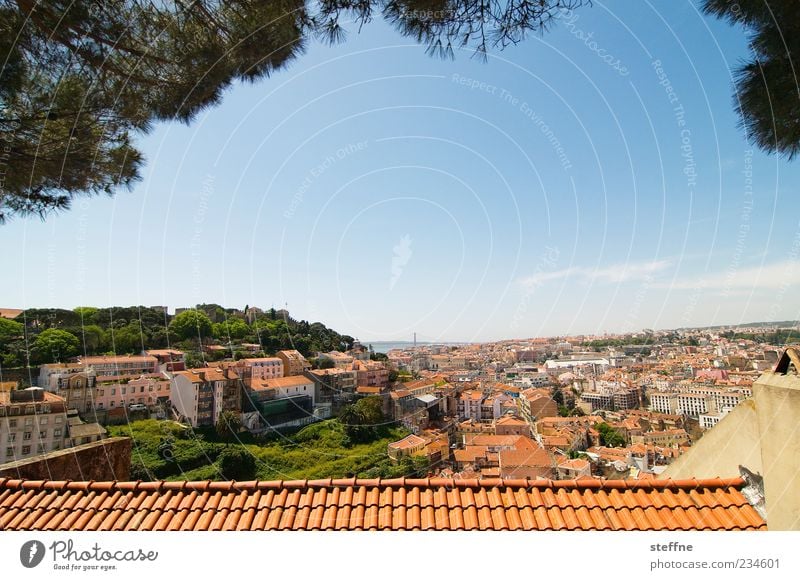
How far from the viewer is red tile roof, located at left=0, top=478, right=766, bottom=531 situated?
1.60 meters

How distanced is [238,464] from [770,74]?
250 inches

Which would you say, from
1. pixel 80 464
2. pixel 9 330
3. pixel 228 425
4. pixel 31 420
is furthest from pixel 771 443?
pixel 31 420

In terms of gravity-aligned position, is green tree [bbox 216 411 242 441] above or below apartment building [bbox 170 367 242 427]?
below

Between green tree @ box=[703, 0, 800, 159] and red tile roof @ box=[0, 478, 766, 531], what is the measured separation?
173 cm

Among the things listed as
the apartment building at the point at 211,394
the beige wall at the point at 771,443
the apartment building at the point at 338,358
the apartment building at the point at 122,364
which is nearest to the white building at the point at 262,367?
the apartment building at the point at 211,394

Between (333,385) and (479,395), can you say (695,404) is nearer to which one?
(479,395)

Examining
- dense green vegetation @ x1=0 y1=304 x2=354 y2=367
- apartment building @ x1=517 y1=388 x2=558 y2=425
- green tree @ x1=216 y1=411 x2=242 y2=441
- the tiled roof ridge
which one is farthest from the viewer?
apartment building @ x1=517 y1=388 x2=558 y2=425

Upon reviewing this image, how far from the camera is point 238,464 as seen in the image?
16.6 feet

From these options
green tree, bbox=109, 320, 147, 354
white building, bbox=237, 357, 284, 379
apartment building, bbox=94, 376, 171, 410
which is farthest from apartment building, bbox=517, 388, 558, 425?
apartment building, bbox=94, 376, 171, 410

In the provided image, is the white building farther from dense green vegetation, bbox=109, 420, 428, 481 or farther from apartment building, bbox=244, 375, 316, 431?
dense green vegetation, bbox=109, 420, 428, 481

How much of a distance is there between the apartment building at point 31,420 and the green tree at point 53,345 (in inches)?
18.1

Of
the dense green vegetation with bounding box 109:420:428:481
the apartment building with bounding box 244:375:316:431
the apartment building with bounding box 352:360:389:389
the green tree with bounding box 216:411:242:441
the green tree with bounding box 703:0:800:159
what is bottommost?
the dense green vegetation with bounding box 109:420:428:481

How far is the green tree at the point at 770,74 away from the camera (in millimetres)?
1534
